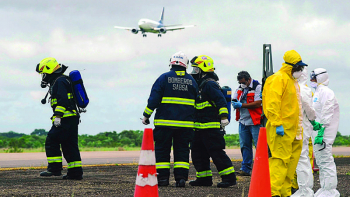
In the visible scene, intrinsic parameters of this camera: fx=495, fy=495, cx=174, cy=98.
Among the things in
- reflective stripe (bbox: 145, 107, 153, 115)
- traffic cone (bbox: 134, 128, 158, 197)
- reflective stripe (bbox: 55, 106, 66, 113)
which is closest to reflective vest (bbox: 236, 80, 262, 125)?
reflective stripe (bbox: 145, 107, 153, 115)

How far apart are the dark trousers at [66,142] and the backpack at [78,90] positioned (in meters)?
0.28

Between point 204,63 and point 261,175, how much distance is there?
279cm

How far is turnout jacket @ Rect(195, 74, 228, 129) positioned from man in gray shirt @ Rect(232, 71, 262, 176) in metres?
2.17

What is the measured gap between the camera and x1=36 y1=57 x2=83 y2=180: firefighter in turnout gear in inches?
349

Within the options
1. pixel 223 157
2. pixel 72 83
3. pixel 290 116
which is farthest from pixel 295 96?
pixel 72 83

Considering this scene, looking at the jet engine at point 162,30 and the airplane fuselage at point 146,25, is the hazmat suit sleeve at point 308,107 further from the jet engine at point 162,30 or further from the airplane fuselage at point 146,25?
the airplane fuselage at point 146,25

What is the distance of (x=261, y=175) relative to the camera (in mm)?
5676

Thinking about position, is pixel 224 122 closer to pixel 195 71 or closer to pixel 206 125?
pixel 206 125

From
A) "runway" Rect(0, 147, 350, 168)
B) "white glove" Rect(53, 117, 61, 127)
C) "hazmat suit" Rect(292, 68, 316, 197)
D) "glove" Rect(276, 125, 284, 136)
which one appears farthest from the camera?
"runway" Rect(0, 147, 350, 168)

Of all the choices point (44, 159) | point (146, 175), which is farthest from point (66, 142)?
point (44, 159)

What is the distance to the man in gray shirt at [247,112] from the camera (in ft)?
32.9

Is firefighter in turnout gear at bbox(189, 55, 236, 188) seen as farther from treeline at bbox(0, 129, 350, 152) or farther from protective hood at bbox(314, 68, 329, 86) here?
treeline at bbox(0, 129, 350, 152)

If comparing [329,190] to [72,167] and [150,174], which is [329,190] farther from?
[72,167]

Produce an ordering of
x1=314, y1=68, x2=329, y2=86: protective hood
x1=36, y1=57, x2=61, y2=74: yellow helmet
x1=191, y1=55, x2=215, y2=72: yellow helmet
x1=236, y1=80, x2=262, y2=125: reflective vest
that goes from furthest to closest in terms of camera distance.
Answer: x1=236, y1=80, x2=262, y2=125: reflective vest
x1=36, y1=57, x2=61, y2=74: yellow helmet
x1=191, y1=55, x2=215, y2=72: yellow helmet
x1=314, y1=68, x2=329, y2=86: protective hood
